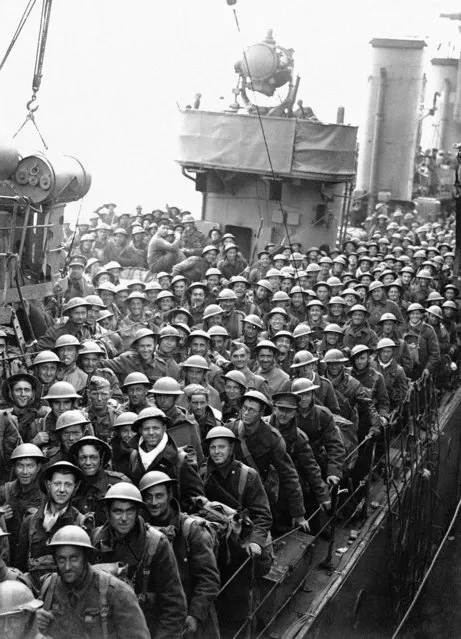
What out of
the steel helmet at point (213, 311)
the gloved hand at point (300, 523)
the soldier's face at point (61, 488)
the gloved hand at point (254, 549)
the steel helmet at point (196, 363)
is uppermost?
the steel helmet at point (213, 311)

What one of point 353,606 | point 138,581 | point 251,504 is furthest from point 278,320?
point 138,581

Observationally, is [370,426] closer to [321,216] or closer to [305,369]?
[305,369]

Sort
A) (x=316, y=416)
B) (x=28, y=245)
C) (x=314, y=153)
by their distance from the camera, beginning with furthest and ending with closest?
(x=314, y=153), (x=28, y=245), (x=316, y=416)

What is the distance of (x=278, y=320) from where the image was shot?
10.7 metres

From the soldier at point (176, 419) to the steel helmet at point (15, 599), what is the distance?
2558 millimetres

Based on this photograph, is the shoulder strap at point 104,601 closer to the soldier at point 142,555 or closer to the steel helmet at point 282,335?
the soldier at point 142,555

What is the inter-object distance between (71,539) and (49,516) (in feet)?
2.66

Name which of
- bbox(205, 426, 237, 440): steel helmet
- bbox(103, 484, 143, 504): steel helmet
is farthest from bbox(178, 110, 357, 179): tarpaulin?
bbox(103, 484, 143, 504): steel helmet

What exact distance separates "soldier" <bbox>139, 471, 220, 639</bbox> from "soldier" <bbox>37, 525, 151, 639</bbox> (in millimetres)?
877

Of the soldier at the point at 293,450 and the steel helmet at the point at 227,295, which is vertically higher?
the steel helmet at the point at 227,295

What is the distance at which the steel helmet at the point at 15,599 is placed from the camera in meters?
3.90

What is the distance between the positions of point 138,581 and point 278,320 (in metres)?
6.17

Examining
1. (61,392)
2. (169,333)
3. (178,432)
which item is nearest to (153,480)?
(178,432)

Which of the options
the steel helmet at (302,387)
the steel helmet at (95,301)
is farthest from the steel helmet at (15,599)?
the steel helmet at (95,301)
